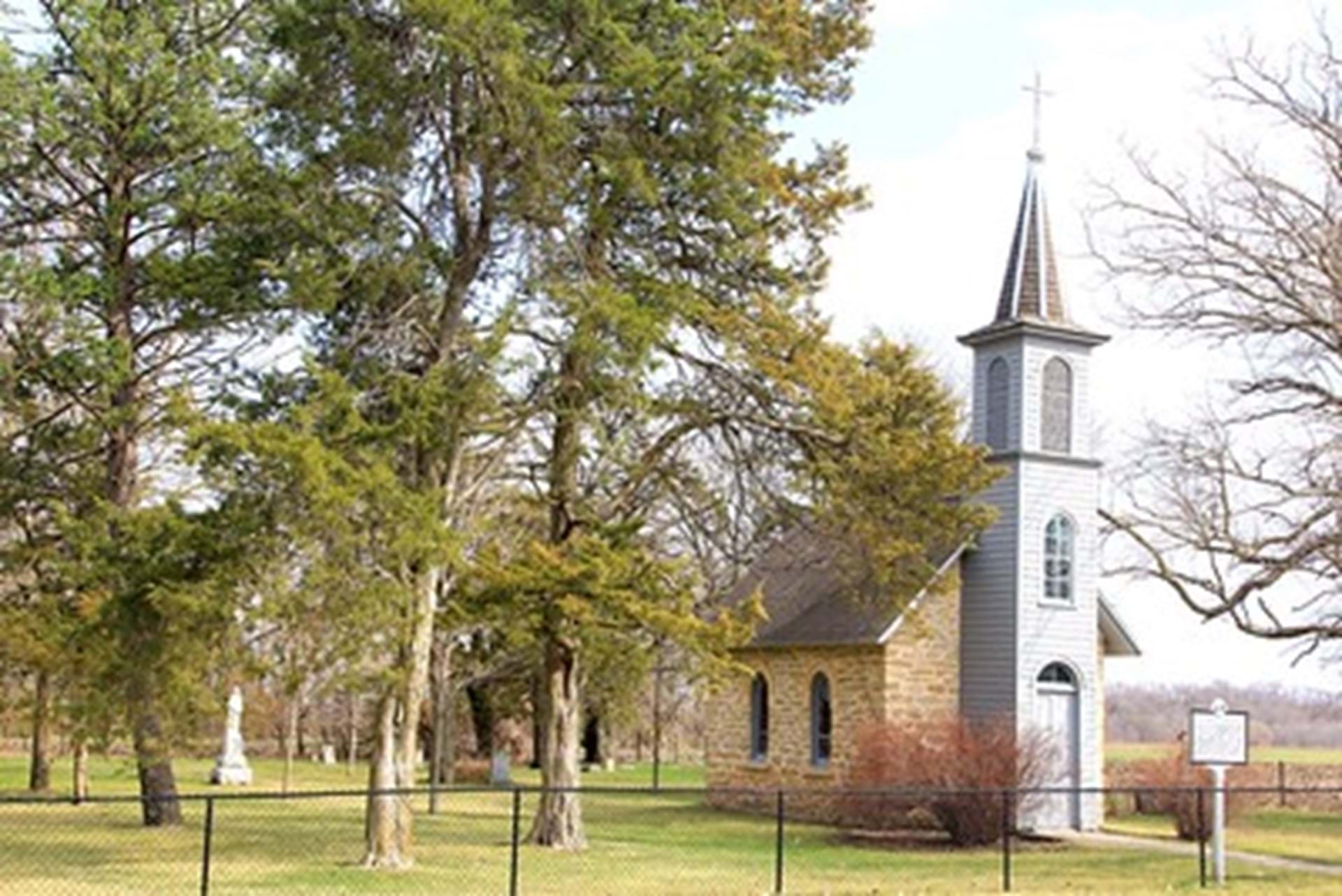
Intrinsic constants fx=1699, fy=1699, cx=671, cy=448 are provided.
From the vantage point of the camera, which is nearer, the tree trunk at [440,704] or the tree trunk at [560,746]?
the tree trunk at [560,746]

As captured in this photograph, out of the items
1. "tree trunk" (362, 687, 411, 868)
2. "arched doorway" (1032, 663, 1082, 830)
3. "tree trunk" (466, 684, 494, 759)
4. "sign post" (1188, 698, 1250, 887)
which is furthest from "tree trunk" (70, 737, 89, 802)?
"tree trunk" (466, 684, 494, 759)

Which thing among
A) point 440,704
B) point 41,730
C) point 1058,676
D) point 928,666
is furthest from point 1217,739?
point 41,730

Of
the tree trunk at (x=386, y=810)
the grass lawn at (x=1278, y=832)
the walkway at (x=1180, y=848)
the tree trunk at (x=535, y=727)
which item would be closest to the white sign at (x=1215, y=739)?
the walkway at (x=1180, y=848)

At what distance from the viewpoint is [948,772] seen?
2667 cm

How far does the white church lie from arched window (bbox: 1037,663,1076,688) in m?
0.03

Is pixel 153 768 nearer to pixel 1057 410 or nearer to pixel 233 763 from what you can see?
pixel 233 763

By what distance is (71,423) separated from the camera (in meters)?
27.8

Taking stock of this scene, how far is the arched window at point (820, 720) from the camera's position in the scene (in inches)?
1287

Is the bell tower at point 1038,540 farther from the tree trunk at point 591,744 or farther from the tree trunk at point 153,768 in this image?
the tree trunk at point 591,744

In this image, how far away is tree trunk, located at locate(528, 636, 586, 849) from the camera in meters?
24.3

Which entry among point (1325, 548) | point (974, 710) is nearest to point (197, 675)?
point (974, 710)

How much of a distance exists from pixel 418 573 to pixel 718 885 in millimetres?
5092

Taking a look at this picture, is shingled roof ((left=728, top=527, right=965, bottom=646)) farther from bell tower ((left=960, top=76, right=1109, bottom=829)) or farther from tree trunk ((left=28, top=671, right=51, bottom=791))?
tree trunk ((left=28, top=671, right=51, bottom=791))

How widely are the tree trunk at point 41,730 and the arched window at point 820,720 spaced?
547 inches
